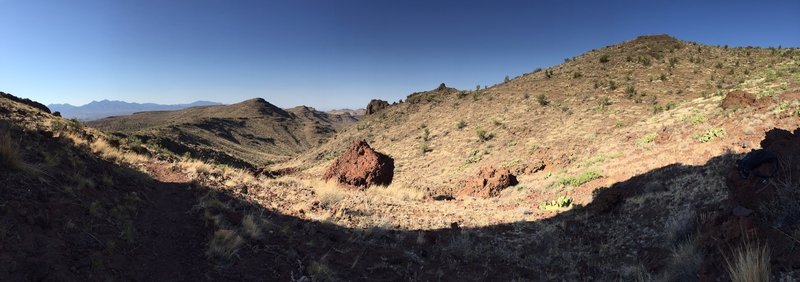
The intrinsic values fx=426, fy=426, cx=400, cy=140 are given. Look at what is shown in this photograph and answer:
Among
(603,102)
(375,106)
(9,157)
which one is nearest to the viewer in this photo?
(9,157)

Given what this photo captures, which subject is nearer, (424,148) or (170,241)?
(170,241)

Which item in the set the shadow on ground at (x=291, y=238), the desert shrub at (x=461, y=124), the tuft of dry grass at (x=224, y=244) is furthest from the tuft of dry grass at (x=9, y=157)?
the desert shrub at (x=461, y=124)

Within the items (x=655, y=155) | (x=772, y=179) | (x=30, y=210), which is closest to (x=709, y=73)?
(x=655, y=155)

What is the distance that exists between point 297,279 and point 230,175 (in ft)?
28.6

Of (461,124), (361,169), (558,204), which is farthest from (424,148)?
(558,204)

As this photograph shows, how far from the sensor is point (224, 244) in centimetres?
679

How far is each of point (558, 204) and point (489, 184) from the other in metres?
4.59

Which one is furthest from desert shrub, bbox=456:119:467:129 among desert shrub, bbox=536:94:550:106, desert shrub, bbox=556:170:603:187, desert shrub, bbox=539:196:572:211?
desert shrub, bbox=539:196:572:211

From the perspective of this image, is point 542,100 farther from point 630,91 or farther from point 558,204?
point 558,204

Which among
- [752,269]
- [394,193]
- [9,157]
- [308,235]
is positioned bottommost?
[394,193]

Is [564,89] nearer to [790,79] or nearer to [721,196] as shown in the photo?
[790,79]

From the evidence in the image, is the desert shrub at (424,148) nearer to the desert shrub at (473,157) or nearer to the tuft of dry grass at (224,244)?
the desert shrub at (473,157)

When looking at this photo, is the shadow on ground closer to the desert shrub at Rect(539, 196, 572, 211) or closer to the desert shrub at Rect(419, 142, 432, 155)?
the desert shrub at Rect(539, 196, 572, 211)

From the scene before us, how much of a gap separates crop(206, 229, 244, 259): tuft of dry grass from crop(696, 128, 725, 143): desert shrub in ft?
49.2
